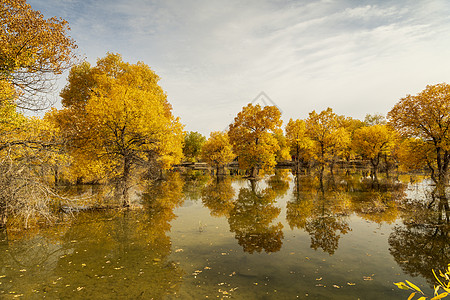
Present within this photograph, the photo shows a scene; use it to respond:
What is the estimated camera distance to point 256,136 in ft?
112

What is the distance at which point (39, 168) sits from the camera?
39.6ft

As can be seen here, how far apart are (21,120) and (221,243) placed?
12.5 m

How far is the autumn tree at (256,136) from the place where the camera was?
33.3 metres

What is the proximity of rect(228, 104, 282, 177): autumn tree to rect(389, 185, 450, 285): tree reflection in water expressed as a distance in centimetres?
1828

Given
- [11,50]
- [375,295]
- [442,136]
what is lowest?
[375,295]

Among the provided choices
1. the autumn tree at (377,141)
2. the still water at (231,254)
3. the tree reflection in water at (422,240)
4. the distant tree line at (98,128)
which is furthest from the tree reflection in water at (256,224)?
the autumn tree at (377,141)

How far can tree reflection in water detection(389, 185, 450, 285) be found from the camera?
344 inches

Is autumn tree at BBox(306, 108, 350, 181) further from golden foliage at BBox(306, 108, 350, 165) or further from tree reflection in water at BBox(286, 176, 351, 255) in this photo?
tree reflection in water at BBox(286, 176, 351, 255)

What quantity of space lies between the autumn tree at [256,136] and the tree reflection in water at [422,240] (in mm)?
18281

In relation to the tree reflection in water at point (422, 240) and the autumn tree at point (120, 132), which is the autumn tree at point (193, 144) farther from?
the tree reflection in water at point (422, 240)

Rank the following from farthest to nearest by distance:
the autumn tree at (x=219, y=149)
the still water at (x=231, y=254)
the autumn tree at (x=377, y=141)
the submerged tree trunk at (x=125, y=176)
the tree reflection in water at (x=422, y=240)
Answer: the autumn tree at (x=219, y=149), the autumn tree at (x=377, y=141), the submerged tree trunk at (x=125, y=176), the tree reflection in water at (x=422, y=240), the still water at (x=231, y=254)

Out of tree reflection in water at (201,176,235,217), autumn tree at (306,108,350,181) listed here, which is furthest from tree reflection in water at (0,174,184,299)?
autumn tree at (306,108,350,181)

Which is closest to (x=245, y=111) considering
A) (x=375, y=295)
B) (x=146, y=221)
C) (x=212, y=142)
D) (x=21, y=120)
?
(x=212, y=142)

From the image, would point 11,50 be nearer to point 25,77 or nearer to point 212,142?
point 25,77
